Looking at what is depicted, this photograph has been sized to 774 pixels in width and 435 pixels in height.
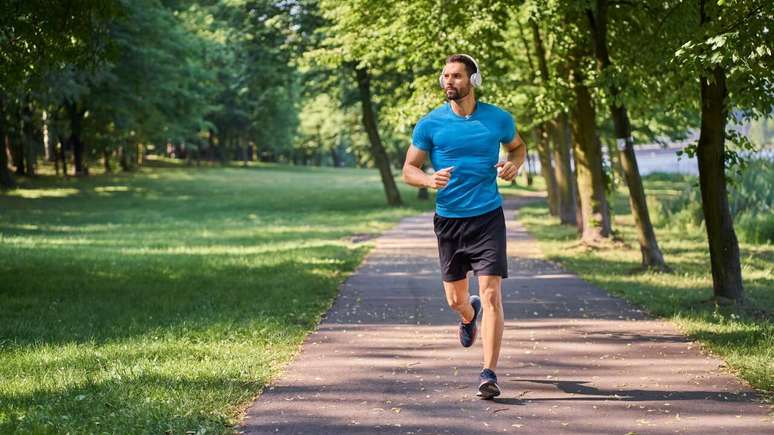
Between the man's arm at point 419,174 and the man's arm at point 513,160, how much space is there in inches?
14.2

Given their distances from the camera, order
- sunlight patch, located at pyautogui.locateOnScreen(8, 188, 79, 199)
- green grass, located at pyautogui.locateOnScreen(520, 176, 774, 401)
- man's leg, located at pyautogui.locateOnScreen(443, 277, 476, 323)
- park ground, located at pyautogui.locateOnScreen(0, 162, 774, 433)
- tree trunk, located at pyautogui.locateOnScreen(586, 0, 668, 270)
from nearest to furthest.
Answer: park ground, located at pyautogui.locateOnScreen(0, 162, 774, 433), man's leg, located at pyautogui.locateOnScreen(443, 277, 476, 323), green grass, located at pyautogui.locateOnScreen(520, 176, 774, 401), tree trunk, located at pyautogui.locateOnScreen(586, 0, 668, 270), sunlight patch, located at pyautogui.locateOnScreen(8, 188, 79, 199)

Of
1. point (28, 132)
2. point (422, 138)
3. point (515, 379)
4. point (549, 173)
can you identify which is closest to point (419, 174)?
point (422, 138)

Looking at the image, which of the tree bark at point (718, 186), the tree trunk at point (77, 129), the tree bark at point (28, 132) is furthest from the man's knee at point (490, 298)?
the tree trunk at point (77, 129)

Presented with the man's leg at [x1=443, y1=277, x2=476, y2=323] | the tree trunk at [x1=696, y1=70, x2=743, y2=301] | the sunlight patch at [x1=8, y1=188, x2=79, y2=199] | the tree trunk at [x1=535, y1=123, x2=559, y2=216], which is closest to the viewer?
the man's leg at [x1=443, y1=277, x2=476, y2=323]

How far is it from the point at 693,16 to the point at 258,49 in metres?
26.2

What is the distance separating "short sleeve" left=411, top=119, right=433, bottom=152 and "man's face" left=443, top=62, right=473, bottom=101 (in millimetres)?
273

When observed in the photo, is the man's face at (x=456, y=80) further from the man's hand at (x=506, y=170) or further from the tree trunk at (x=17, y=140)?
the tree trunk at (x=17, y=140)

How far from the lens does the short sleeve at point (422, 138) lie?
6742mm

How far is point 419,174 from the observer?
262 inches

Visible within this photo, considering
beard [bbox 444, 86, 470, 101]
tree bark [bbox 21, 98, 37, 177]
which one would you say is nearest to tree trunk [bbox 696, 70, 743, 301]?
beard [bbox 444, 86, 470, 101]

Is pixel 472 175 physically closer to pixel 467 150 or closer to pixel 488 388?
pixel 467 150

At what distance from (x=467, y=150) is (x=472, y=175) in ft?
0.53

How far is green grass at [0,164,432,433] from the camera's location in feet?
20.6

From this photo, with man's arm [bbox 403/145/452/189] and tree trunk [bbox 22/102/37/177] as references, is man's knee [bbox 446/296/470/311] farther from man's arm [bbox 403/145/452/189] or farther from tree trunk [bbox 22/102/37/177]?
tree trunk [bbox 22/102/37/177]
